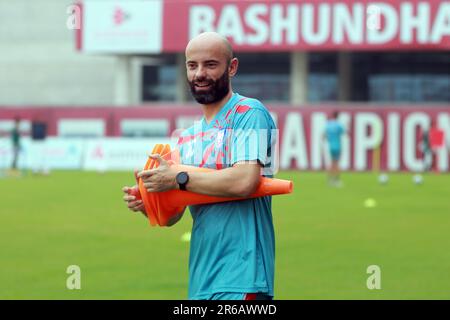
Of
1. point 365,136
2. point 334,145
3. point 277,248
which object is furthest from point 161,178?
point 365,136

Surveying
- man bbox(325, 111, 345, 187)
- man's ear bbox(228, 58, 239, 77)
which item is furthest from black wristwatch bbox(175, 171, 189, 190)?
man bbox(325, 111, 345, 187)

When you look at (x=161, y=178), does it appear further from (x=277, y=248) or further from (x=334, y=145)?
(x=334, y=145)

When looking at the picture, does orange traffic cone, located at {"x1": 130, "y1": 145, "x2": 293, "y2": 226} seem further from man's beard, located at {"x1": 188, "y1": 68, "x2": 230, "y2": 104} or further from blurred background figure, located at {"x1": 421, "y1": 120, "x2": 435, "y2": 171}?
blurred background figure, located at {"x1": 421, "y1": 120, "x2": 435, "y2": 171}

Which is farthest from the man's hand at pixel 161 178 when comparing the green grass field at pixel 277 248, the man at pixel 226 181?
the green grass field at pixel 277 248

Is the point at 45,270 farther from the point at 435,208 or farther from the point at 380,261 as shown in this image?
the point at 435,208

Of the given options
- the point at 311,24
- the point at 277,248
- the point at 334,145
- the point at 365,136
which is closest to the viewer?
the point at 277,248

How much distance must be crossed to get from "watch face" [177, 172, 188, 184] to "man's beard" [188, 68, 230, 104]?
14.6 inches

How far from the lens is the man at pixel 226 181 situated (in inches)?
187

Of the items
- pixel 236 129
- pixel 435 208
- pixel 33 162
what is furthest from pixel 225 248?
pixel 33 162

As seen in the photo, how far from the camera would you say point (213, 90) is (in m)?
4.85

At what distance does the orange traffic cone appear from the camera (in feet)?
15.7

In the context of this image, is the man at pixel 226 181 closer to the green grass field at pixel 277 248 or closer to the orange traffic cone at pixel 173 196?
the orange traffic cone at pixel 173 196

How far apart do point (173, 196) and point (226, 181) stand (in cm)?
30

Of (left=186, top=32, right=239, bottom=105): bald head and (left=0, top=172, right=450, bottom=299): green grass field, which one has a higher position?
(left=186, top=32, right=239, bottom=105): bald head
